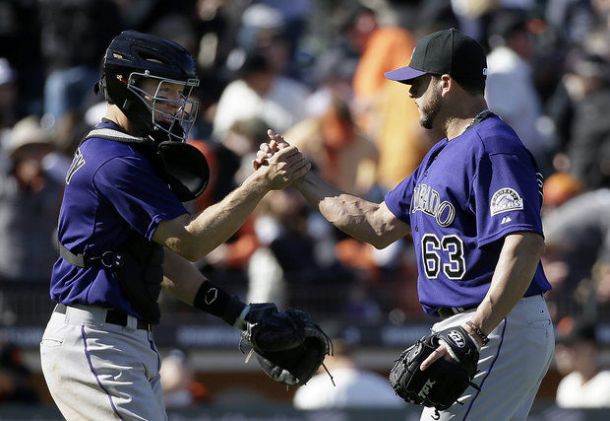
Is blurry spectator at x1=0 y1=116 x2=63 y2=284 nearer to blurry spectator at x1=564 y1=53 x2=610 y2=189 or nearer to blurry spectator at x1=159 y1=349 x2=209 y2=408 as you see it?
blurry spectator at x1=159 y1=349 x2=209 y2=408

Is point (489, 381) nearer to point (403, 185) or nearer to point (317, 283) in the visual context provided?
point (403, 185)

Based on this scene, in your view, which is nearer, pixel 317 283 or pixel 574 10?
pixel 317 283

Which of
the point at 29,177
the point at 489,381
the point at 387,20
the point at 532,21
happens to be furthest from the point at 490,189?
the point at 532,21

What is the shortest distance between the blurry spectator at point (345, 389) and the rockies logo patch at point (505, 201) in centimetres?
418

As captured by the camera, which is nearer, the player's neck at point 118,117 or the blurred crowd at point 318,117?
the player's neck at point 118,117

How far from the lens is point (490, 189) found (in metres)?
5.28

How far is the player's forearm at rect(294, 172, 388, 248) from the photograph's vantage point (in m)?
6.14

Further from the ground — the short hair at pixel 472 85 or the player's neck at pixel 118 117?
the short hair at pixel 472 85

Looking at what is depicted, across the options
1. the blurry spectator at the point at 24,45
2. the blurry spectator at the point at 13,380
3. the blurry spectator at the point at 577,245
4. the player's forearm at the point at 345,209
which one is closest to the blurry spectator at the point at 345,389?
the blurry spectator at the point at 577,245

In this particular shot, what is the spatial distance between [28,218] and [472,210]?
548 cm

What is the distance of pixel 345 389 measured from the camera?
932cm

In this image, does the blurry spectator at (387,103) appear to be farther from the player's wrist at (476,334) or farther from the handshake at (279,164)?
the player's wrist at (476,334)

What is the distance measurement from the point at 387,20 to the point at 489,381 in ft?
24.9

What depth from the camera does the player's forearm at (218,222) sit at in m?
5.48
